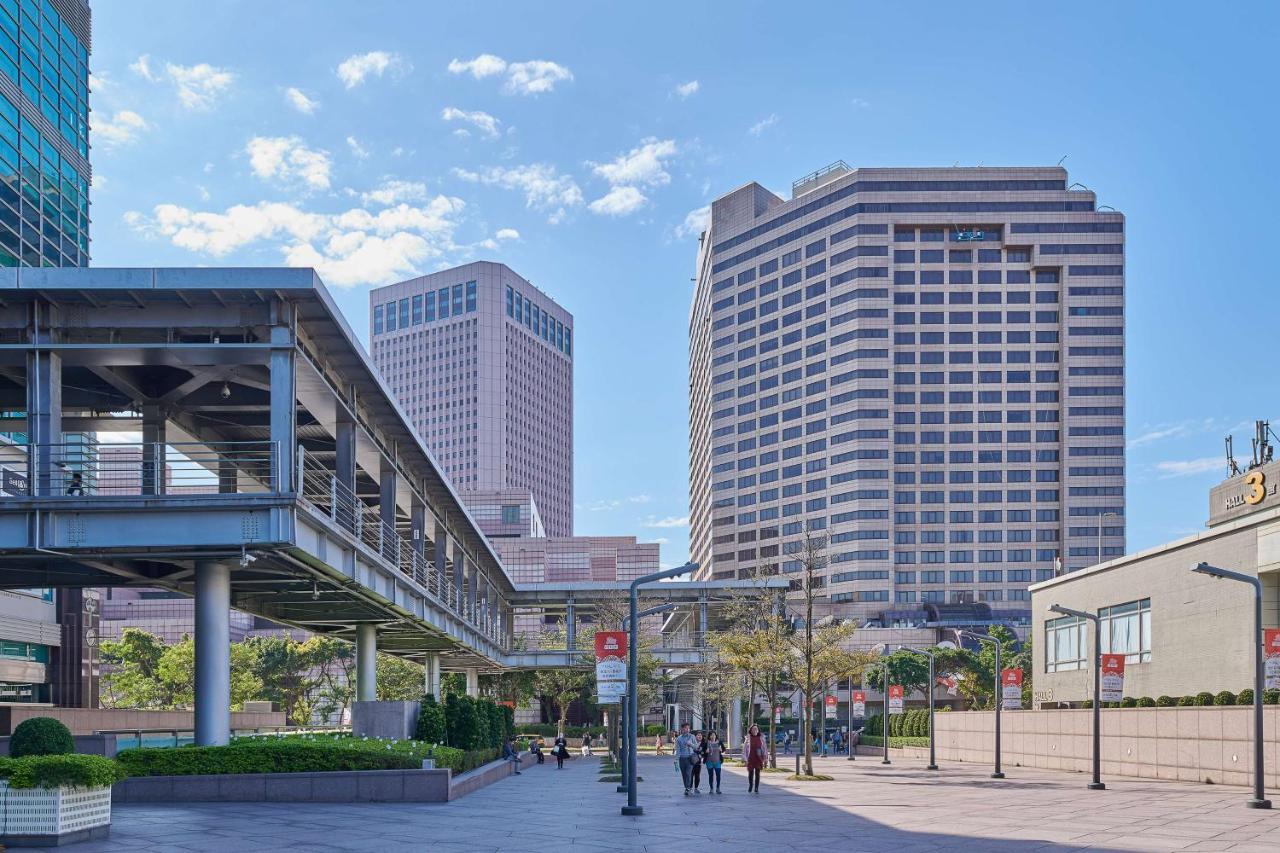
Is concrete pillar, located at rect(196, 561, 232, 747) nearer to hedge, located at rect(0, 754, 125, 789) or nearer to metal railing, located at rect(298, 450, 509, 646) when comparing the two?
metal railing, located at rect(298, 450, 509, 646)

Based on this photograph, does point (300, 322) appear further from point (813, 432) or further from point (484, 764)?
point (813, 432)

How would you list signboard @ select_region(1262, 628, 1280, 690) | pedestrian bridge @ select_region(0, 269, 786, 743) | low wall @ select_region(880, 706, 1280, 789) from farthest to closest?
low wall @ select_region(880, 706, 1280, 789)
signboard @ select_region(1262, 628, 1280, 690)
pedestrian bridge @ select_region(0, 269, 786, 743)

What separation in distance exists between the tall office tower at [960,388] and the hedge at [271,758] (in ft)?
413

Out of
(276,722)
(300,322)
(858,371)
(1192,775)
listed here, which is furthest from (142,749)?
(858,371)

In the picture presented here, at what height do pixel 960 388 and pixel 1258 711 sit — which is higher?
pixel 960 388

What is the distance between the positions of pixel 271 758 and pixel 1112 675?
2311cm

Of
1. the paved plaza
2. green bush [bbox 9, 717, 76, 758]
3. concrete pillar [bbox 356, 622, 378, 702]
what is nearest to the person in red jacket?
the paved plaza

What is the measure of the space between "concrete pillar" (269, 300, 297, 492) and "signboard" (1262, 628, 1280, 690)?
2248cm

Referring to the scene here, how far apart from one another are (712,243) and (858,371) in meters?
33.9

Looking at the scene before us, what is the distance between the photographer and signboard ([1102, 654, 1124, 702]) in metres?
36.9

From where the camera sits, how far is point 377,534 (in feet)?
160

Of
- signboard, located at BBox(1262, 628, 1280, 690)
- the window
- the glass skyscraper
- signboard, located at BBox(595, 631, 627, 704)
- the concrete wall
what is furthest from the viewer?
the glass skyscraper

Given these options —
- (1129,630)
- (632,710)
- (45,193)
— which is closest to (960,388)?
(1129,630)

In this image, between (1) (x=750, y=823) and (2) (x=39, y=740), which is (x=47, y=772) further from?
(1) (x=750, y=823)
